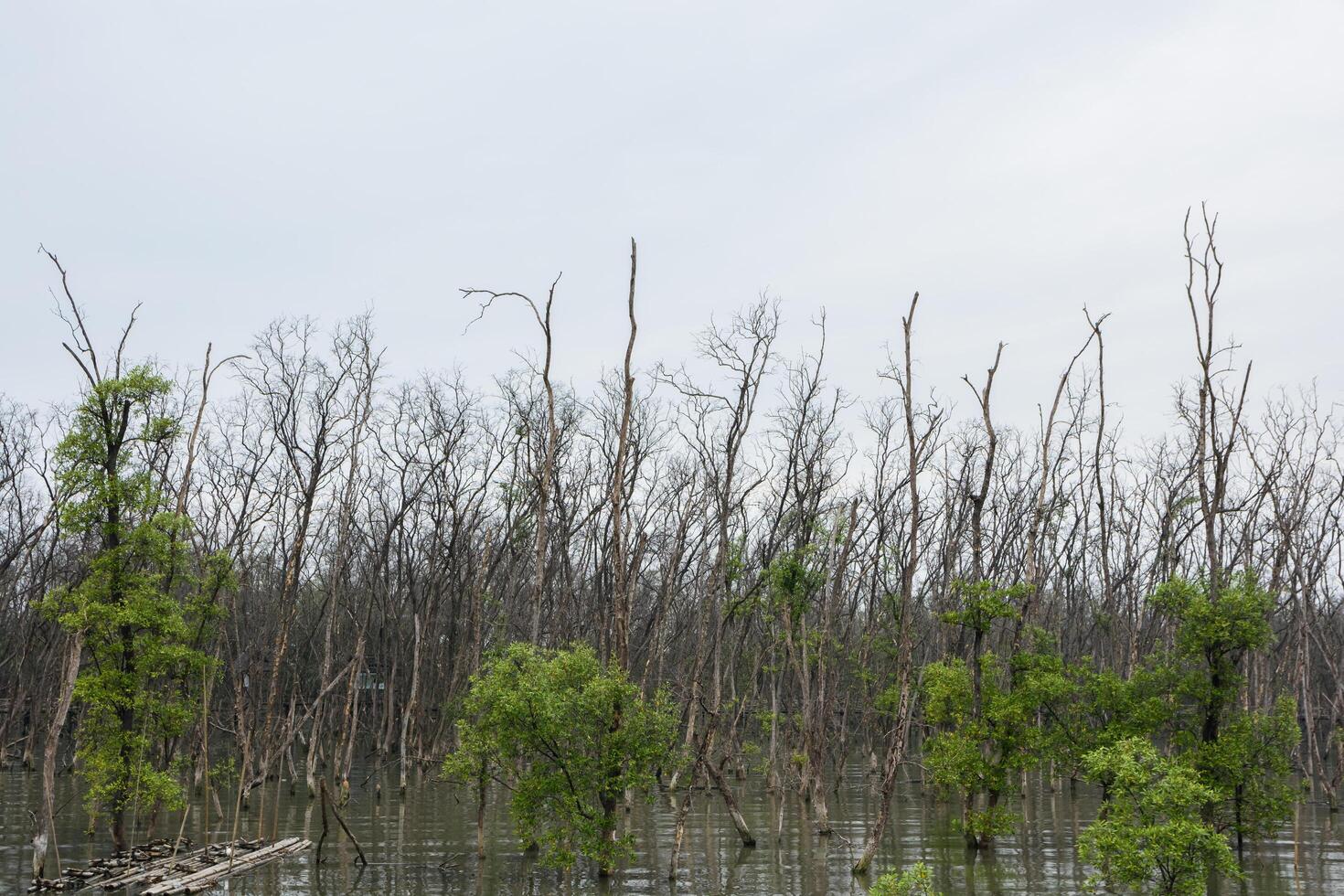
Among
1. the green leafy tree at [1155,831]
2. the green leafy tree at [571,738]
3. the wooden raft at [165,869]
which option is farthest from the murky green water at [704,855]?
the green leafy tree at [1155,831]

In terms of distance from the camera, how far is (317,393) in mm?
37438

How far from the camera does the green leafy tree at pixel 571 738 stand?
20109 millimetres

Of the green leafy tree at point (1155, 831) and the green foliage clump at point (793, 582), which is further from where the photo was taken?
the green foliage clump at point (793, 582)

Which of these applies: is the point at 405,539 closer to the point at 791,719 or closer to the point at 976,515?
the point at 791,719

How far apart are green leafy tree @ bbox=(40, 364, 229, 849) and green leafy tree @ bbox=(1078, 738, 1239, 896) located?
17.4 metres

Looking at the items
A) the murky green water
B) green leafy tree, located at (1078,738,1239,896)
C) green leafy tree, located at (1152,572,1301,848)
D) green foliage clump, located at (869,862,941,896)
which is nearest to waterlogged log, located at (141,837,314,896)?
the murky green water

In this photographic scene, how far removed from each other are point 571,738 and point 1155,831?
9.77m

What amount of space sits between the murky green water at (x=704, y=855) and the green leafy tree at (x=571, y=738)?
4.16 ft

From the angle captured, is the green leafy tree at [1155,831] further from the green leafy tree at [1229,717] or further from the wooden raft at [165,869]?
the wooden raft at [165,869]

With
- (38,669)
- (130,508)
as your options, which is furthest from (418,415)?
(130,508)

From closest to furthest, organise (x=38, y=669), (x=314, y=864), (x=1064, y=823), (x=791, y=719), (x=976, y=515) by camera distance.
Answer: (x=314, y=864)
(x=976, y=515)
(x=1064, y=823)
(x=791, y=719)
(x=38, y=669)

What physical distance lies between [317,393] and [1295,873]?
30351 mm

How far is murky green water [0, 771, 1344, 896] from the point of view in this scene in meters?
20.9

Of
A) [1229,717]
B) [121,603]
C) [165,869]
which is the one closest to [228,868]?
[165,869]
